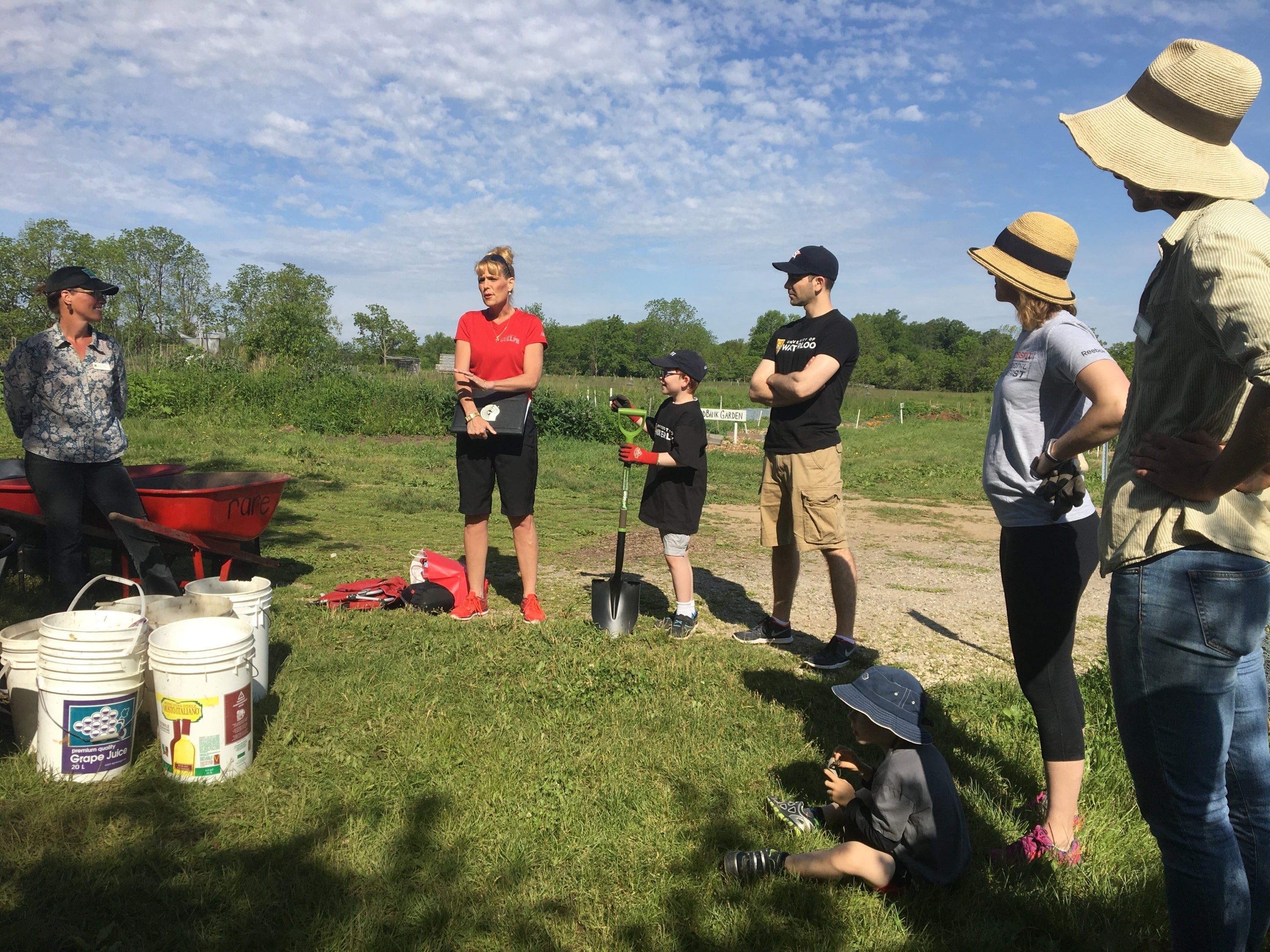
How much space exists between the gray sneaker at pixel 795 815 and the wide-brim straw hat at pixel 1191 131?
2220 millimetres

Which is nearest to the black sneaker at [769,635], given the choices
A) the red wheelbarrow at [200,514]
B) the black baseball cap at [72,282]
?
the red wheelbarrow at [200,514]

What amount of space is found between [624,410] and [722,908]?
356cm

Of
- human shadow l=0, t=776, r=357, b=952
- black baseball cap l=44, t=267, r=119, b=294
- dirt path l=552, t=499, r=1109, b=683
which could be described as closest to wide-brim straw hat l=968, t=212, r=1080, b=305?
dirt path l=552, t=499, r=1109, b=683

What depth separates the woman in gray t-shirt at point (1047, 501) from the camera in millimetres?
2754

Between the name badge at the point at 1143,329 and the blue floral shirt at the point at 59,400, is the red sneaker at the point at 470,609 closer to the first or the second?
the blue floral shirt at the point at 59,400

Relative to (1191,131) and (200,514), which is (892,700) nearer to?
(1191,131)

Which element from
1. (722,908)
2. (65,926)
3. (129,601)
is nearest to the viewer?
(65,926)

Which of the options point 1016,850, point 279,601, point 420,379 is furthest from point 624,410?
point 420,379

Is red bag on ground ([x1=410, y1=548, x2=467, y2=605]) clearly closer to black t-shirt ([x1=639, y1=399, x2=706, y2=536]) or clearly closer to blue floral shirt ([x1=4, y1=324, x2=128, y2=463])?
black t-shirt ([x1=639, y1=399, x2=706, y2=536])

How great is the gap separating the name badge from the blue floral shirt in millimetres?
4428

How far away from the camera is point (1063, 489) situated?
2725 millimetres

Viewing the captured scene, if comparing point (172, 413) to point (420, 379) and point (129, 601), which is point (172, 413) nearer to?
point (420, 379)

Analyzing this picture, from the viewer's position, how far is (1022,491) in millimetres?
2855

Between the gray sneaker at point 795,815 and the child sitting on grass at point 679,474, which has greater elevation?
the child sitting on grass at point 679,474
